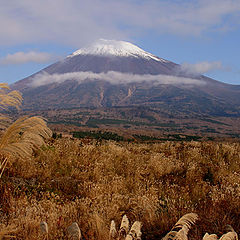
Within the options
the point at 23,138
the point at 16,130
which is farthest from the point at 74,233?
the point at 23,138

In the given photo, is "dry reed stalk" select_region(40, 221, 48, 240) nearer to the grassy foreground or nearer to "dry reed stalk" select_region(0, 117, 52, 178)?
the grassy foreground

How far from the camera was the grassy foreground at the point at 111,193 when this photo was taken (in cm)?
434

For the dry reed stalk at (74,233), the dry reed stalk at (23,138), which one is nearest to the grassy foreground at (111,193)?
the dry reed stalk at (74,233)

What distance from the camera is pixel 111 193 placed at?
240 inches

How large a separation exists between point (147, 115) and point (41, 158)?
159495mm

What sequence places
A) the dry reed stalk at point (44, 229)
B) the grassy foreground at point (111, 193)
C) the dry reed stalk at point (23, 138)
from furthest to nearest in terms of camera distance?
1. the dry reed stalk at point (23, 138)
2. the grassy foreground at point (111, 193)
3. the dry reed stalk at point (44, 229)

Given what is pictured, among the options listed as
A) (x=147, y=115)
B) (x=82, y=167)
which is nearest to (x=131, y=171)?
(x=82, y=167)

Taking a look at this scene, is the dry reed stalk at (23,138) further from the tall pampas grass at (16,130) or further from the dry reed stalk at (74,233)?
the dry reed stalk at (74,233)

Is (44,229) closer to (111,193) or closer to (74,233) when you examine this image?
(74,233)

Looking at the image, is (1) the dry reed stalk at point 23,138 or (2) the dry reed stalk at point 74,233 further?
(1) the dry reed stalk at point 23,138

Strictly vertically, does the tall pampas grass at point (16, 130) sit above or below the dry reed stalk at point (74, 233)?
above

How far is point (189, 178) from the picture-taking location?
24.5ft

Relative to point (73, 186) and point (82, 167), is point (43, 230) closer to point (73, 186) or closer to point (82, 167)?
point (73, 186)

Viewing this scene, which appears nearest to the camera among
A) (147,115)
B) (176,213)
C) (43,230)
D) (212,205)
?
(43,230)
